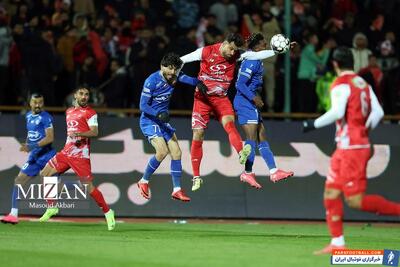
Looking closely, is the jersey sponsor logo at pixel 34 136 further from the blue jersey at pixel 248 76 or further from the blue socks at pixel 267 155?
the blue socks at pixel 267 155

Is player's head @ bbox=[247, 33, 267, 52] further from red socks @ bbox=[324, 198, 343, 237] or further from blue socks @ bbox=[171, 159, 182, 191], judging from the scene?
red socks @ bbox=[324, 198, 343, 237]

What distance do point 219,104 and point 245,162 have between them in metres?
1.12

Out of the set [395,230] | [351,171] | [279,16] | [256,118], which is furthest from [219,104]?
[279,16]

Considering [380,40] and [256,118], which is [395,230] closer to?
[256,118]

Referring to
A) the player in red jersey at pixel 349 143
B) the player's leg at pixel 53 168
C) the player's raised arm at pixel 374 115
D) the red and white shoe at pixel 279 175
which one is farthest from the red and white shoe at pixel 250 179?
the player's raised arm at pixel 374 115

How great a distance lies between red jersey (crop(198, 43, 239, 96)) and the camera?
18172mm

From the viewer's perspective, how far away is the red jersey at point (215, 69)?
18.2m

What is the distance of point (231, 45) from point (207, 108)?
1298mm

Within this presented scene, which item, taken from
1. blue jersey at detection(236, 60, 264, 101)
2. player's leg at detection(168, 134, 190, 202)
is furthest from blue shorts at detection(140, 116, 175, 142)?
blue jersey at detection(236, 60, 264, 101)

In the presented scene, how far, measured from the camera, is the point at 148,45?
23.5 m

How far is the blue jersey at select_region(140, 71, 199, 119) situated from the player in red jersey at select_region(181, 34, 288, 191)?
12.9 inches

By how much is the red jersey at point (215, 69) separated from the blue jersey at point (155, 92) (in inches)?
17.2

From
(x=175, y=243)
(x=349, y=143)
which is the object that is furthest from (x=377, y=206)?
(x=175, y=243)

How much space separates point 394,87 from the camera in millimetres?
23891
